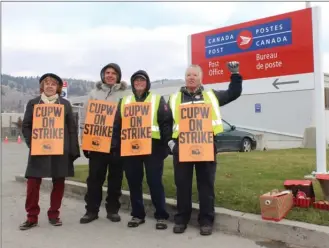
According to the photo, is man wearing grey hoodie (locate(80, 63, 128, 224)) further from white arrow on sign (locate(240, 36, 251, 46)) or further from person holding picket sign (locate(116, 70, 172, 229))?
white arrow on sign (locate(240, 36, 251, 46))

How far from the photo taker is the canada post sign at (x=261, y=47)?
24.4ft

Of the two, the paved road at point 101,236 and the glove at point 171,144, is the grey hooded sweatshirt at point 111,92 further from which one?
the paved road at point 101,236

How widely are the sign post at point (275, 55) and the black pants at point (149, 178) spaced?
351 cm

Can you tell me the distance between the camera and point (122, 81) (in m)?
5.64

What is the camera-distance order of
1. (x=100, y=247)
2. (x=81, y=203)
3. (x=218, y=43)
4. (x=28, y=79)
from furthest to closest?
(x=28, y=79), (x=218, y=43), (x=81, y=203), (x=100, y=247)

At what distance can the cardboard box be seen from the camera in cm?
456

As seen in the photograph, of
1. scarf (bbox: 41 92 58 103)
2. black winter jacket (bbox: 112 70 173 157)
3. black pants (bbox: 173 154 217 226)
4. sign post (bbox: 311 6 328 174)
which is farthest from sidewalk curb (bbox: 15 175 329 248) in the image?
sign post (bbox: 311 6 328 174)

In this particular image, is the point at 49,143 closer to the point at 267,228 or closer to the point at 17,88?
the point at 267,228

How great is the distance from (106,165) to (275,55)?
4.21m

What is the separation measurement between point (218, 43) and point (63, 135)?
4.67 metres

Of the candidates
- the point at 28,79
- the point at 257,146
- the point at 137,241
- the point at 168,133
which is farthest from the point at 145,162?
the point at 28,79

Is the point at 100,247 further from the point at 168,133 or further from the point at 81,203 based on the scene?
the point at 81,203

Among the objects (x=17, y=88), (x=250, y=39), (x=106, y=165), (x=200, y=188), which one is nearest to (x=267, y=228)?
(x=200, y=188)

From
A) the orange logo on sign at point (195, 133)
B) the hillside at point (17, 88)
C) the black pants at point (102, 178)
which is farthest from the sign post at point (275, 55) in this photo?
the hillside at point (17, 88)
